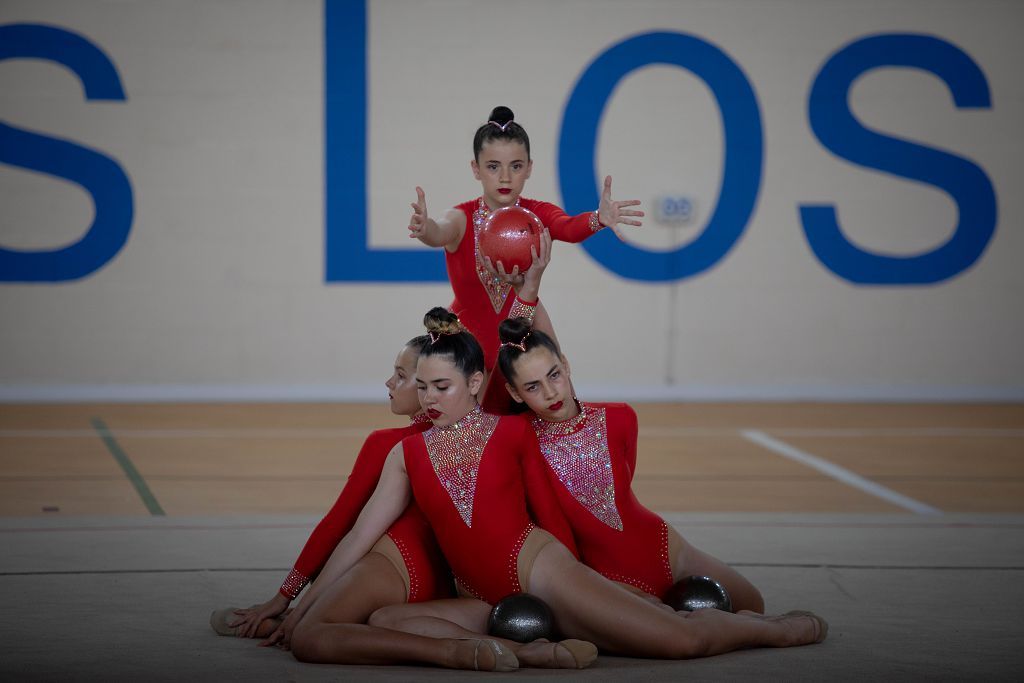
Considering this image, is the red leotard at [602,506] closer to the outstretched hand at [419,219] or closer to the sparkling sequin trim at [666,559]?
the sparkling sequin trim at [666,559]

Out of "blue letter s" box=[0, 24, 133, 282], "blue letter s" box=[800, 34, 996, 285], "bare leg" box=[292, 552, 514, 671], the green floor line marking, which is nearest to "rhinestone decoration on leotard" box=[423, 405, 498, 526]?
"bare leg" box=[292, 552, 514, 671]

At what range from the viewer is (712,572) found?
11.4ft

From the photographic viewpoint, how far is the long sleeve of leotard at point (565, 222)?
376 cm

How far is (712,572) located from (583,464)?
20.3 inches

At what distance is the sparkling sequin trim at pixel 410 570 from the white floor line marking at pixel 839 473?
2.83 meters

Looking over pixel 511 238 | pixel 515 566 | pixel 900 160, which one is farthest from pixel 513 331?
pixel 900 160

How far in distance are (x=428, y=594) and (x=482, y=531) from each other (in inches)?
10.5

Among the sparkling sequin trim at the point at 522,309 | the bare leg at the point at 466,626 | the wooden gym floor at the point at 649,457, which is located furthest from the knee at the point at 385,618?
the wooden gym floor at the point at 649,457

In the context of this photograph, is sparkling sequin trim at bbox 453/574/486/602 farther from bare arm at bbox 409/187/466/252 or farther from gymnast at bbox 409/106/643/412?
bare arm at bbox 409/187/466/252

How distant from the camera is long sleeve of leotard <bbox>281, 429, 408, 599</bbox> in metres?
3.41

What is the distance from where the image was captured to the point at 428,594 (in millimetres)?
3340

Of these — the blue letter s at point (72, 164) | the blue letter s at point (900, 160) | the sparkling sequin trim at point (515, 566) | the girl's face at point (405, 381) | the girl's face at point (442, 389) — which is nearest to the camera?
the sparkling sequin trim at point (515, 566)

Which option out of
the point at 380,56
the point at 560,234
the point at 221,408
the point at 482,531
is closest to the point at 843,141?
the point at 380,56

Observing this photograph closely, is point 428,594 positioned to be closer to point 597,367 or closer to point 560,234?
point 560,234
